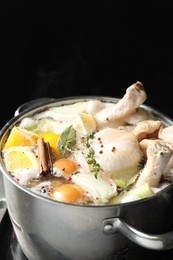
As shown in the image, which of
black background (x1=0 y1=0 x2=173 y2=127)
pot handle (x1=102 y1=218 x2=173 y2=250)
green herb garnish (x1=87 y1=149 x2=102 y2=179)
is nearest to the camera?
pot handle (x1=102 y1=218 x2=173 y2=250)

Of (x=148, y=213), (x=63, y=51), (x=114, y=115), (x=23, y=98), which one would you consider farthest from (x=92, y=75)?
(x=148, y=213)

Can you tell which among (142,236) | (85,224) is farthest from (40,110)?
(142,236)

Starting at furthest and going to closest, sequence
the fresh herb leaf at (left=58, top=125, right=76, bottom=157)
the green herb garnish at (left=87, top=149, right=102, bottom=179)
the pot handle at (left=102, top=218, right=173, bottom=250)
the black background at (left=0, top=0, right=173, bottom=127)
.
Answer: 1. the black background at (left=0, top=0, right=173, bottom=127)
2. the fresh herb leaf at (left=58, top=125, right=76, bottom=157)
3. the green herb garnish at (left=87, top=149, right=102, bottom=179)
4. the pot handle at (left=102, top=218, right=173, bottom=250)

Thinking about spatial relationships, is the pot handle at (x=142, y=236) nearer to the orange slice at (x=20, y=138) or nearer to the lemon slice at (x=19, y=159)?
the lemon slice at (x=19, y=159)

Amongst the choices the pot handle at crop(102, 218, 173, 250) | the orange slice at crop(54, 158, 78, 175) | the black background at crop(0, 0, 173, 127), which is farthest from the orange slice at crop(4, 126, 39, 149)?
the black background at crop(0, 0, 173, 127)

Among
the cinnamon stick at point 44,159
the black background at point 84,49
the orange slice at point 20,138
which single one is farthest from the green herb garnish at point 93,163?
the black background at point 84,49

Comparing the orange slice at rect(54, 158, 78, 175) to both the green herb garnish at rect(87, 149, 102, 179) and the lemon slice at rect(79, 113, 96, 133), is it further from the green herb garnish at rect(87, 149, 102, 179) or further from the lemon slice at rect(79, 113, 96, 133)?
the lemon slice at rect(79, 113, 96, 133)

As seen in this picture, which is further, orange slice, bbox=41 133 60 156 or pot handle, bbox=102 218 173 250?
orange slice, bbox=41 133 60 156
